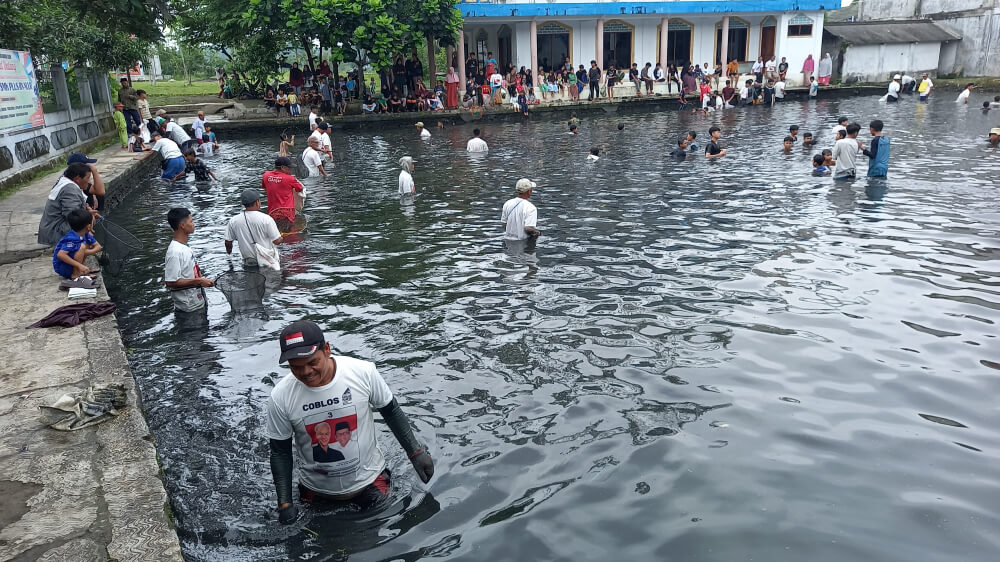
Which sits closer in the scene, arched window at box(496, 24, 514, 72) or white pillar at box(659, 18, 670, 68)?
white pillar at box(659, 18, 670, 68)

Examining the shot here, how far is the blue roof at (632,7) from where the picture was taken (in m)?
35.2

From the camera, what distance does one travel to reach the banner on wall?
1559 centimetres

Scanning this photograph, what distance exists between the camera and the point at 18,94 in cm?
1655

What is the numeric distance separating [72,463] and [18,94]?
15427mm

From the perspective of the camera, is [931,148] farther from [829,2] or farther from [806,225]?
[829,2]

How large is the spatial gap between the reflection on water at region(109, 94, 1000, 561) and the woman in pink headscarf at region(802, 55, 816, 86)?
2823 cm

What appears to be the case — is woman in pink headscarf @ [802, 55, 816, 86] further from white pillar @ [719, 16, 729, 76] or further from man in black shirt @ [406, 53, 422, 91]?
man in black shirt @ [406, 53, 422, 91]

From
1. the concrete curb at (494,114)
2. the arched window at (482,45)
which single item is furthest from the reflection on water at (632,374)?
the arched window at (482,45)

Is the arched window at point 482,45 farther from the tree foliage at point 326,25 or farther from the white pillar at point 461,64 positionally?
the tree foliage at point 326,25

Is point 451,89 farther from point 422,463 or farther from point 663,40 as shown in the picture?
point 422,463

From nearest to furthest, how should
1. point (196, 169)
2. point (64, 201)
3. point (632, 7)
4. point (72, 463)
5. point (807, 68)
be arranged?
point (72, 463)
point (64, 201)
point (196, 169)
point (632, 7)
point (807, 68)

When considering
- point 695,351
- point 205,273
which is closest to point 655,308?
point 695,351

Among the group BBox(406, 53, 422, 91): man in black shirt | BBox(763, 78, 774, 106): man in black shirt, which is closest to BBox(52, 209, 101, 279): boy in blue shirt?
BBox(406, 53, 422, 91): man in black shirt

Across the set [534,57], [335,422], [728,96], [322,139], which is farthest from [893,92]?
[335,422]
